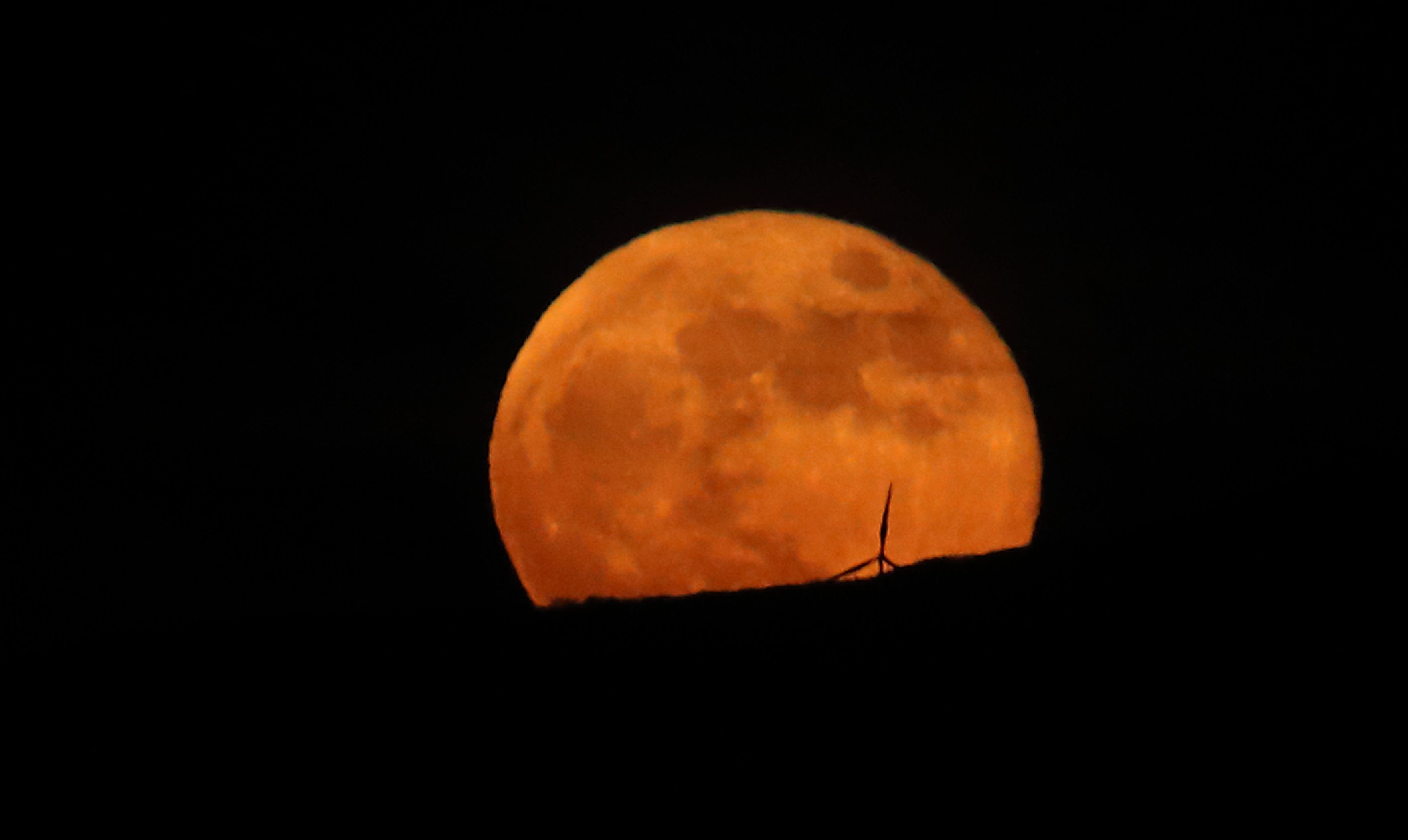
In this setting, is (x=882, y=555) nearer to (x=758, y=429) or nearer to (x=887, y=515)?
(x=887, y=515)

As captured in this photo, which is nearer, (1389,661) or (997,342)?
(1389,661)

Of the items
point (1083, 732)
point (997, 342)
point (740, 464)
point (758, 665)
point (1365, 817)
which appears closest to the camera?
point (1365, 817)

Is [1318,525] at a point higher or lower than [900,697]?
higher

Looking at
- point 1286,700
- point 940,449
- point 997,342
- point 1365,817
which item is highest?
point 997,342

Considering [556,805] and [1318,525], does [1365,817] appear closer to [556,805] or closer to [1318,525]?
[1318,525]

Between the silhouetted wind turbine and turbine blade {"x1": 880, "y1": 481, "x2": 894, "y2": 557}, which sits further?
turbine blade {"x1": 880, "y1": 481, "x2": 894, "y2": 557}

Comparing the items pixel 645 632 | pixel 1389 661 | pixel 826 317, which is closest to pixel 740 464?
pixel 826 317
